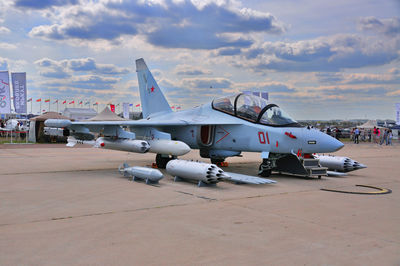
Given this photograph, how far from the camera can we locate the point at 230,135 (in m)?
12.1

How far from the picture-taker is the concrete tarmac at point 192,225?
4.42 meters

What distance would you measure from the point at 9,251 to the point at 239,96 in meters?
8.85

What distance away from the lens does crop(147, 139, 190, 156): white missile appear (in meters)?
11.7

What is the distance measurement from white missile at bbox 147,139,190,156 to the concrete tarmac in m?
1.93

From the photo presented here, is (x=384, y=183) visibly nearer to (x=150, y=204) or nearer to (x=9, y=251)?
(x=150, y=204)

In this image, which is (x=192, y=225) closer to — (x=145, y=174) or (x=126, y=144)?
(x=145, y=174)

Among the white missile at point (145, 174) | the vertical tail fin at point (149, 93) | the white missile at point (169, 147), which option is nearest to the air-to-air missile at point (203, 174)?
the white missile at point (145, 174)

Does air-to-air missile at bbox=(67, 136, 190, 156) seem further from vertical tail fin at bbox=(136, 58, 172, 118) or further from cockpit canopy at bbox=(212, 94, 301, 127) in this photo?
vertical tail fin at bbox=(136, 58, 172, 118)

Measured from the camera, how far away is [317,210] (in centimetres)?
709

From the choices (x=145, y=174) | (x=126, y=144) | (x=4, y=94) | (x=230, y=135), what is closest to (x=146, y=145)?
(x=126, y=144)

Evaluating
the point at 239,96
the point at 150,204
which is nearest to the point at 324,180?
the point at 239,96

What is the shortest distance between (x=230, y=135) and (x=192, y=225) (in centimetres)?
655

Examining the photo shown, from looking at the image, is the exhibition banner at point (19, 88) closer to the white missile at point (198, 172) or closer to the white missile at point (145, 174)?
the white missile at point (145, 174)

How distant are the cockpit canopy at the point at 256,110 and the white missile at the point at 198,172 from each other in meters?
2.60
